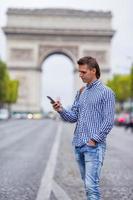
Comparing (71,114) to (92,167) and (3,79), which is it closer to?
(92,167)

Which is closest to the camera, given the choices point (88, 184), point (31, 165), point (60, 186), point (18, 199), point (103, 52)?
point (88, 184)

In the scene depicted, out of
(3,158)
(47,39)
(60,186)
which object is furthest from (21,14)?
(60,186)

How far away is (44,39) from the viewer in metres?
100

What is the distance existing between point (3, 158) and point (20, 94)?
268 feet

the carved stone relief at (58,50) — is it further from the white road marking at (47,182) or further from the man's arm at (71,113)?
the man's arm at (71,113)

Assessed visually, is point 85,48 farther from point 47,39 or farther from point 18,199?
point 18,199

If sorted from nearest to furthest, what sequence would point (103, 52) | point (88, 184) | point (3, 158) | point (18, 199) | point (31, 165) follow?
point (88, 184), point (18, 199), point (31, 165), point (3, 158), point (103, 52)

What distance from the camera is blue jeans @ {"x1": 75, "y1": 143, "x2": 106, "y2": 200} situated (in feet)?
24.8

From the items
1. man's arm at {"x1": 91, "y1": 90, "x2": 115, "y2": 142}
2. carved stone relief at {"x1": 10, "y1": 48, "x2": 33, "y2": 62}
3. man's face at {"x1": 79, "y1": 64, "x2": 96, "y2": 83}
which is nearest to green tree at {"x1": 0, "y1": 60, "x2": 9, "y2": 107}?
carved stone relief at {"x1": 10, "y1": 48, "x2": 33, "y2": 62}

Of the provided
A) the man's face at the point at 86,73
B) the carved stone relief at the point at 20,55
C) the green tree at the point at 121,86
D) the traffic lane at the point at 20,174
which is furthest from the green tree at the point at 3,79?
the man's face at the point at 86,73

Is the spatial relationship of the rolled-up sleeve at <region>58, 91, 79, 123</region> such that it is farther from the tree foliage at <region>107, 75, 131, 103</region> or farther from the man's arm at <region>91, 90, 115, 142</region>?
the tree foliage at <region>107, 75, 131, 103</region>

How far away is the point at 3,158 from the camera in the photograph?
1883 centimetres

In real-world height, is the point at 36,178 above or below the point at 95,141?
below

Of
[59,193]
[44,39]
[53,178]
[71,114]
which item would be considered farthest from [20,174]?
[44,39]
